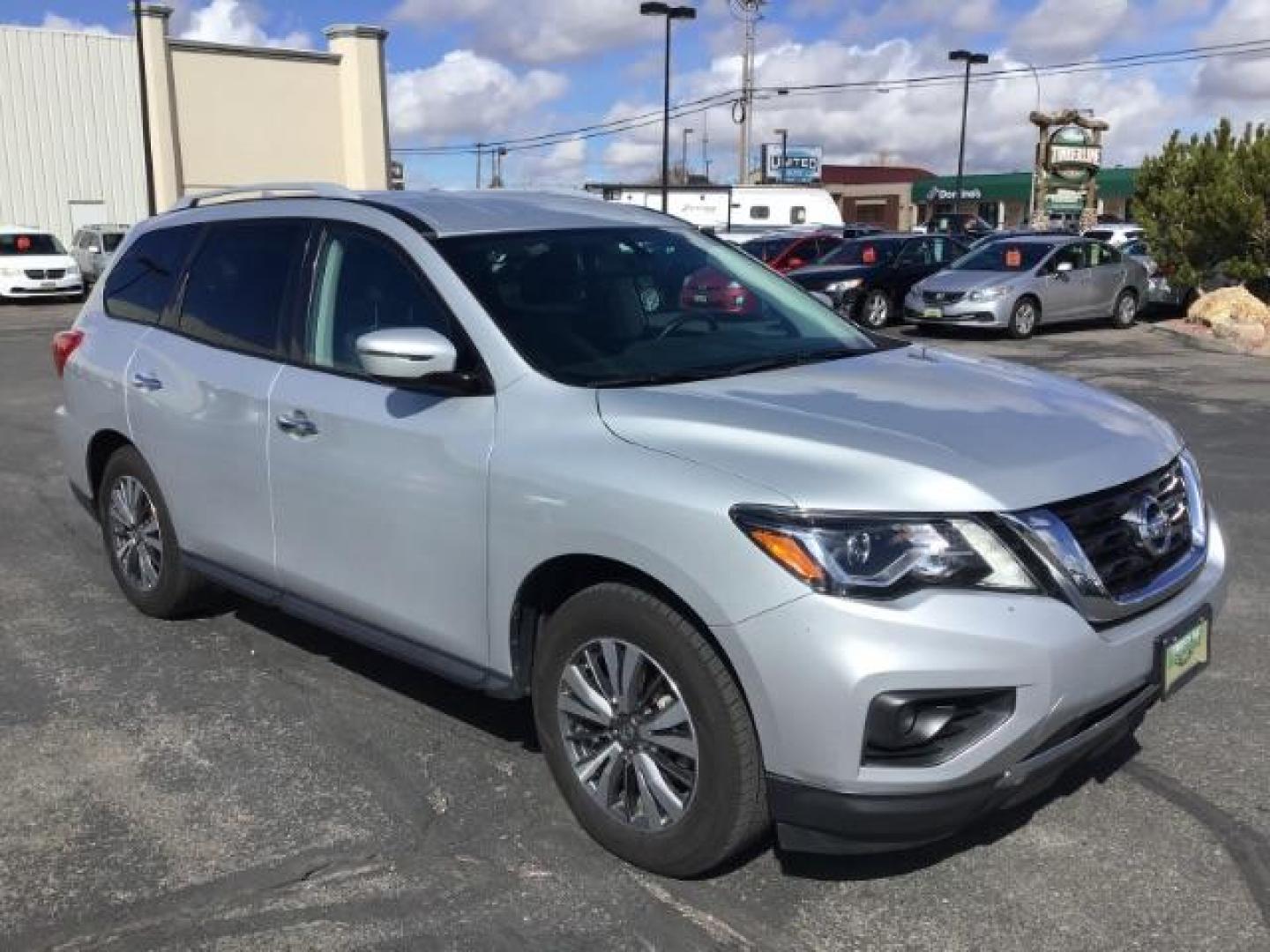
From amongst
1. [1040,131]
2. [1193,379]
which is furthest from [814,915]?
[1040,131]

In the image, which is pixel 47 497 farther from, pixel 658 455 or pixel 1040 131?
pixel 1040 131

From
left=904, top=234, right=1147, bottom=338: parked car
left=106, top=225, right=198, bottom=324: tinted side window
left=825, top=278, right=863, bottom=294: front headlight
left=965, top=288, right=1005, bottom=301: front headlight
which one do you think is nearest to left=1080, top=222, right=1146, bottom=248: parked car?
left=904, top=234, right=1147, bottom=338: parked car

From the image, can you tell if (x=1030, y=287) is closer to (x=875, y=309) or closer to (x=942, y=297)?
(x=942, y=297)

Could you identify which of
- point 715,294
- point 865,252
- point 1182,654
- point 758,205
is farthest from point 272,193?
point 758,205

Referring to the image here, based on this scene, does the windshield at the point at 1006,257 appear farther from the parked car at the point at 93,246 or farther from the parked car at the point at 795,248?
the parked car at the point at 93,246

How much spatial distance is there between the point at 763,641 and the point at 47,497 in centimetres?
658

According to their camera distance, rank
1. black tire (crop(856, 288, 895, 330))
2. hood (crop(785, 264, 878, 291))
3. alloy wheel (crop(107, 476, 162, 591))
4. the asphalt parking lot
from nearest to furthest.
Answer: the asphalt parking lot < alloy wheel (crop(107, 476, 162, 591)) < hood (crop(785, 264, 878, 291)) < black tire (crop(856, 288, 895, 330))

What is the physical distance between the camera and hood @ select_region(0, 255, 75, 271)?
89.0ft

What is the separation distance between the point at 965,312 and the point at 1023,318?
3.18 ft

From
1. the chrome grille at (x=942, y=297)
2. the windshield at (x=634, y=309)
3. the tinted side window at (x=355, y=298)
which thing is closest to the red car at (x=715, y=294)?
the windshield at (x=634, y=309)

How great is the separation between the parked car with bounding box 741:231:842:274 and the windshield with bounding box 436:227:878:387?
61.5ft

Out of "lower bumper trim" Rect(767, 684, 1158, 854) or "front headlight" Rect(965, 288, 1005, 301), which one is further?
"front headlight" Rect(965, 288, 1005, 301)

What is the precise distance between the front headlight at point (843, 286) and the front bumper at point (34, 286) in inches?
702

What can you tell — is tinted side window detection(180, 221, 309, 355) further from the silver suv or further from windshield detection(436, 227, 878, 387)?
windshield detection(436, 227, 878, 387)
